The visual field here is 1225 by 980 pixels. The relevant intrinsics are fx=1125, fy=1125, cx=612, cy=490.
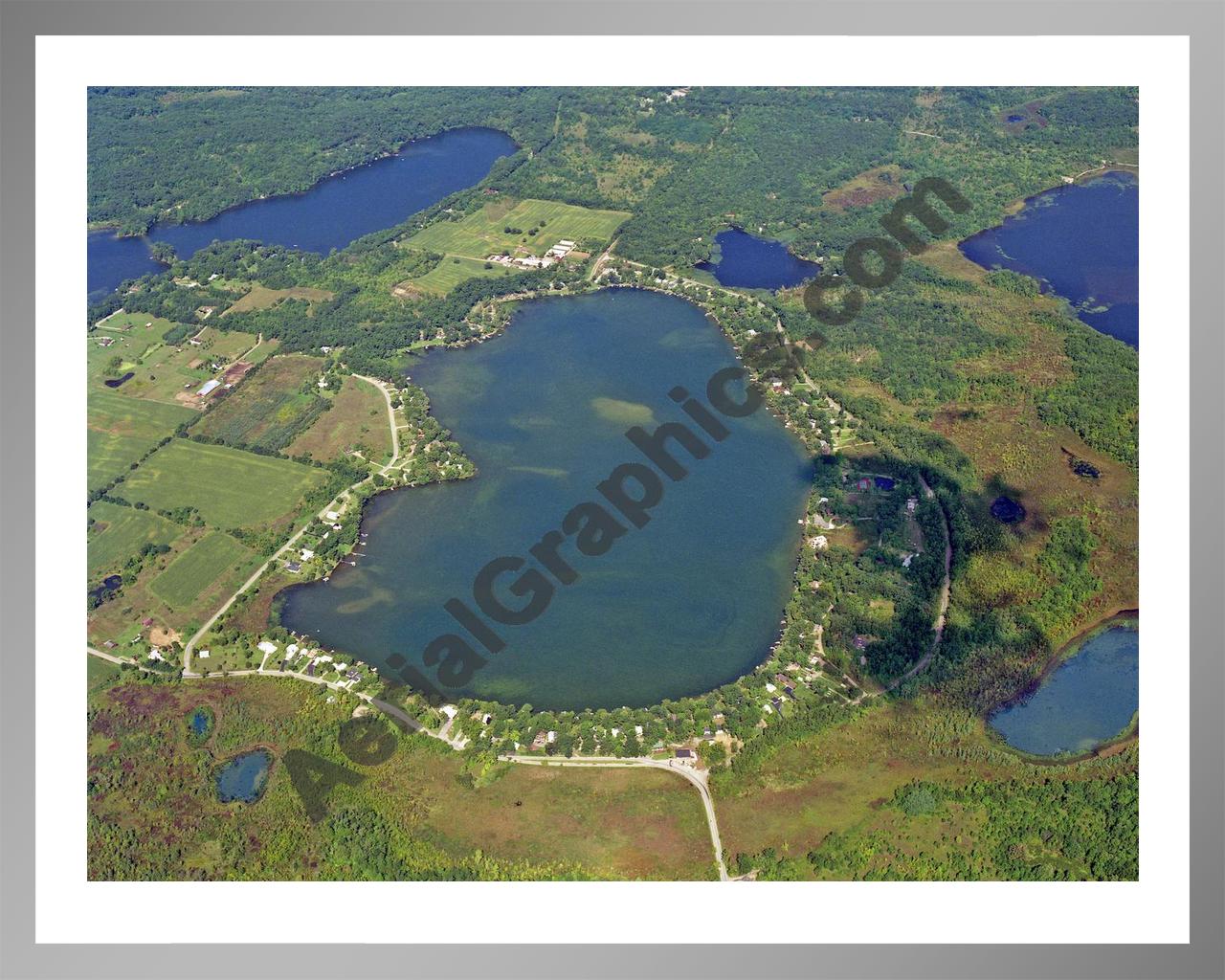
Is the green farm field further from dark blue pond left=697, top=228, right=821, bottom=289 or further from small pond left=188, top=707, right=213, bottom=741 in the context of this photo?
dark blue pond left=697, top=228, right=821, bottom=289

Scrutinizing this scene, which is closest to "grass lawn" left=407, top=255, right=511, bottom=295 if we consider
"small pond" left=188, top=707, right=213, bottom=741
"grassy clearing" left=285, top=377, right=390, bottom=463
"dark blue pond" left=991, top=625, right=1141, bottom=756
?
"grassy clearing" left=285, top=377, right=390, bottom=463

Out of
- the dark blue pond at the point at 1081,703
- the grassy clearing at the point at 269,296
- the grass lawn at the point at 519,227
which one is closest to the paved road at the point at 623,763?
the dark blue pond at the point at 1081,703

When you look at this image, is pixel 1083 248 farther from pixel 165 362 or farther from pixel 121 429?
pixel 121 429

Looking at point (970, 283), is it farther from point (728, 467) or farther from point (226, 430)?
point (226, 430)

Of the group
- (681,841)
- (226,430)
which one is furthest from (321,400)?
(681,841)

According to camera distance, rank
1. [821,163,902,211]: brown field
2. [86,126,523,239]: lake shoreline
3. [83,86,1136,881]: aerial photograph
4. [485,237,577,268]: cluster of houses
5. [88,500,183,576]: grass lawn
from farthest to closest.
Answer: [821,163,902,211]: brown field
[86,126,523,239]: lake shoreline
[485,237,577,268]: cluster of houses
[88,500,183,576]: grass lawn
[83,86,1136,881]: aerial photograph

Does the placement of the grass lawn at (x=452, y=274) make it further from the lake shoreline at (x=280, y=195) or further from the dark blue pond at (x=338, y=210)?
the lake shoreline at (x=280, y=195)
